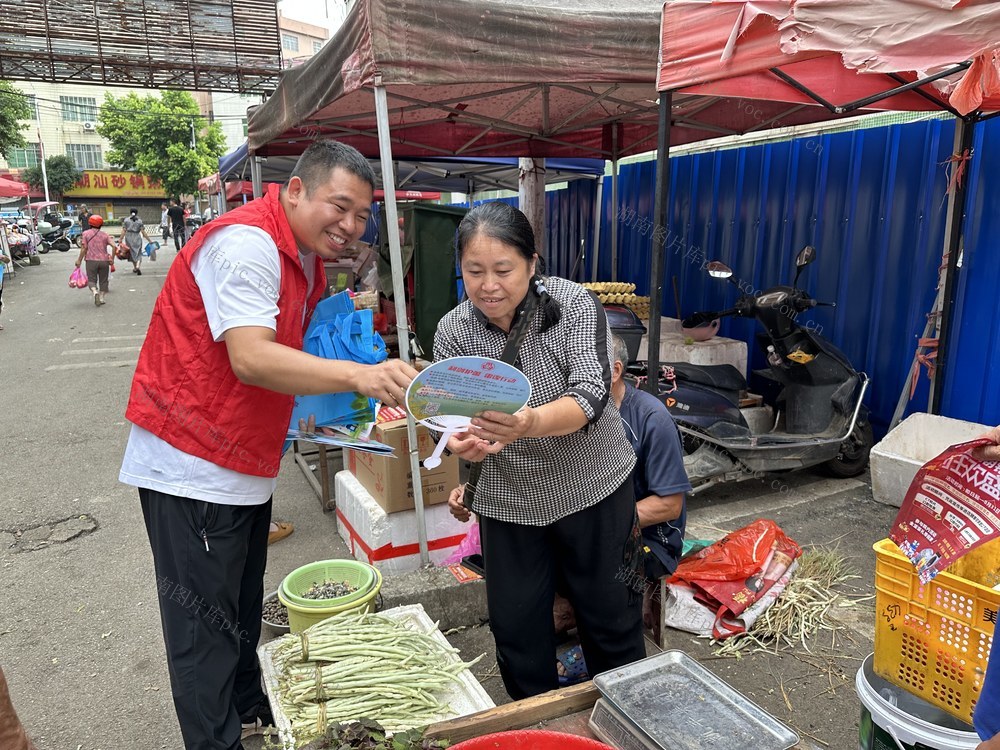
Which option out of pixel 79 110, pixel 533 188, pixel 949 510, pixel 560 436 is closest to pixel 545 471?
pixel 560 436

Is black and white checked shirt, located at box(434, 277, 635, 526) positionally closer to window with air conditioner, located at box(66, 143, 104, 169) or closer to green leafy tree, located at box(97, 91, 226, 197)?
green leafy tree, located at box(97, 91, 226, 197)

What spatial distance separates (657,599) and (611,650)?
653 mm

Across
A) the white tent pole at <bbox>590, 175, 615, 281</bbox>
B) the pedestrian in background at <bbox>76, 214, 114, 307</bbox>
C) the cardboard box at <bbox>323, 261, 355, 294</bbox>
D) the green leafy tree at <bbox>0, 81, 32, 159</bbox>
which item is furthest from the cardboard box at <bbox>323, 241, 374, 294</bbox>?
the green leafy tree at <bbox>0, 81, 32, 159</bbox>

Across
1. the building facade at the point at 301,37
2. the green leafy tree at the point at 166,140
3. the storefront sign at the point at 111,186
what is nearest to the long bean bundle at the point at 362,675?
the green leafy tree at the point at 166,140

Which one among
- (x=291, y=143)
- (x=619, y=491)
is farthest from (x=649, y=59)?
(x=291, y=143)

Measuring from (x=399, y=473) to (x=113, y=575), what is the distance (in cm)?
179

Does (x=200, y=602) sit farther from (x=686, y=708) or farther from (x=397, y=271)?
(x=397, y=271)

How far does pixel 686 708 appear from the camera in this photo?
55.8 inches

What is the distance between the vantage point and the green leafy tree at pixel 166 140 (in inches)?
1347

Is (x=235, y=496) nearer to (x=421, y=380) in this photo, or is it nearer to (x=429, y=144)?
(x=421, y=380)

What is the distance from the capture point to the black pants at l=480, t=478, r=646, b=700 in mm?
2002

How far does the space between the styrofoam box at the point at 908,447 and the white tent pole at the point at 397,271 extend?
3002mm

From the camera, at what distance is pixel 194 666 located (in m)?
1.88

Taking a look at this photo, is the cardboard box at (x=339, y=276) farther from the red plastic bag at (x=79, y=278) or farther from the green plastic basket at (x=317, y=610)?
the red plastic bag at (x=79, y=278)
